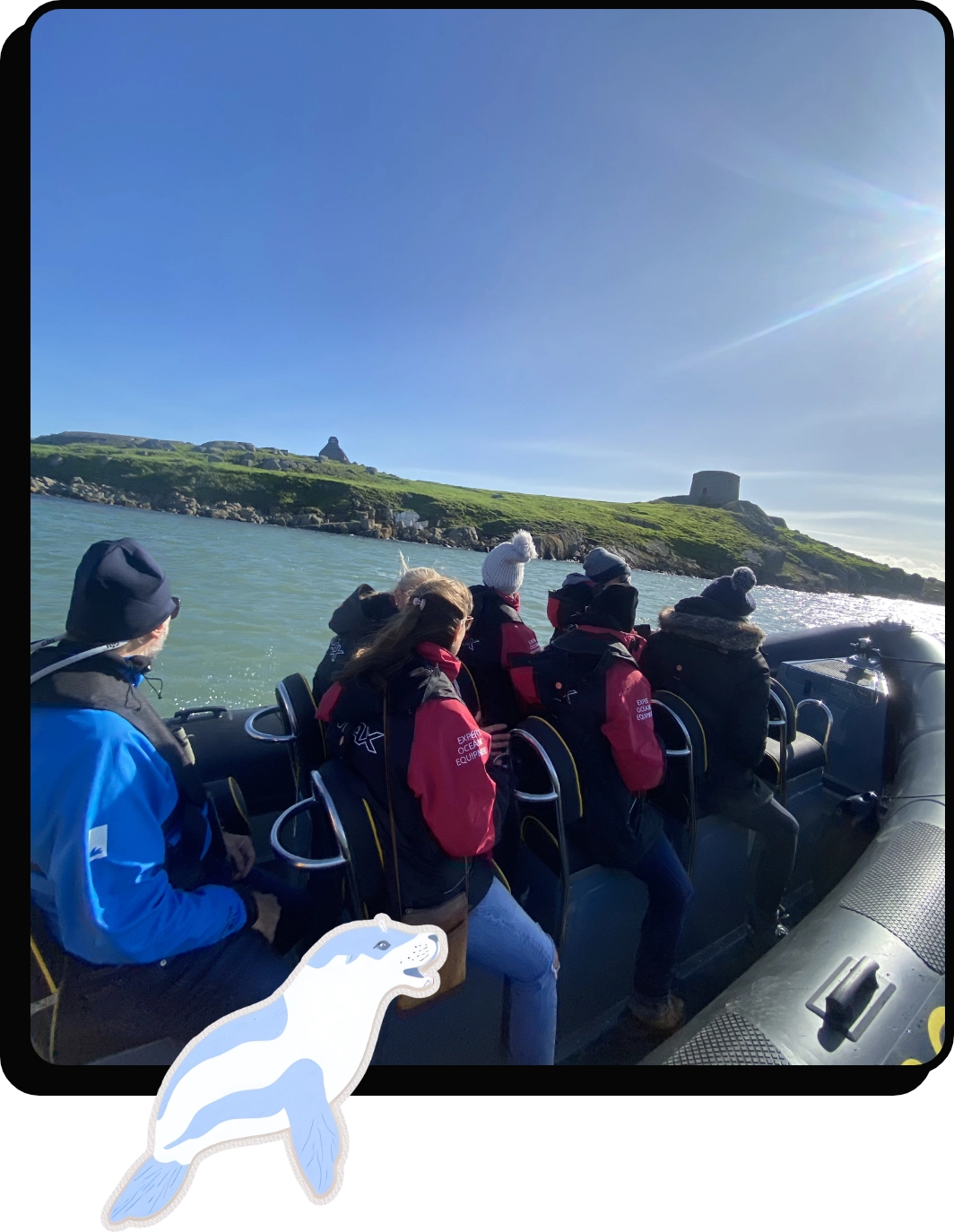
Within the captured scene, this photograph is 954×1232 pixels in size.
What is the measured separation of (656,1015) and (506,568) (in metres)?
1.98

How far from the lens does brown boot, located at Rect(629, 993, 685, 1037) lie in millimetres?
2195

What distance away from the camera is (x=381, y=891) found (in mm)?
1433

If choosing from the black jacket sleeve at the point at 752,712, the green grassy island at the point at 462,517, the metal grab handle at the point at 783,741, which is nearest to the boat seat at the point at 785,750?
the metal grab handle at the point at 783,741

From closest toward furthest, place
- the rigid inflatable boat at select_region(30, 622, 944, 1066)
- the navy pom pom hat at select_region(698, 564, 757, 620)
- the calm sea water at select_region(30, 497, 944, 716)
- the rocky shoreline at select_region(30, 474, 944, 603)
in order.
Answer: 1. the rigid inflatable boat at select_region(30, 622, 944, 1066)
2. the navy pom pom hat at select_region(698, 564, 757, 620)
3. the calm sea water at select_region(30, 497, 944, 716)
4. the rocky shoreline at select_region(30, 474, 944, 603)

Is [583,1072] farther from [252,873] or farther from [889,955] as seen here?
[889,955]

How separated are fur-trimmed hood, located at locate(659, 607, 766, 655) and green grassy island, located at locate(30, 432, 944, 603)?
103 ft

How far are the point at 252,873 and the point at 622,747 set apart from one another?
123cm

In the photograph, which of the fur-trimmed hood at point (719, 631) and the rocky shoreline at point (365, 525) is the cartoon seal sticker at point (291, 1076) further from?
the rocky shoreline at point (365, 525)

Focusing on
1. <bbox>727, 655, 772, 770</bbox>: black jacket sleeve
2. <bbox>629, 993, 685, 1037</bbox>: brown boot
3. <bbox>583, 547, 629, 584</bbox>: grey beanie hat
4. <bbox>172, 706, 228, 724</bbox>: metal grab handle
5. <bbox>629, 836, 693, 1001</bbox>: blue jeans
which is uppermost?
<bbox>583, 547, 629, 584</bbox>: grey beanie hat

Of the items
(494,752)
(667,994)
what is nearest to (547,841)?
(494,752)

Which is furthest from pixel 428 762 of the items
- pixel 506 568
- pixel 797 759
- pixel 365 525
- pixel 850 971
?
pixel 365 525

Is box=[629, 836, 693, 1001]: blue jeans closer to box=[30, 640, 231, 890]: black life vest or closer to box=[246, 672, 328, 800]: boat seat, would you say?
box=[246, 672, 328, 800]: boat seat

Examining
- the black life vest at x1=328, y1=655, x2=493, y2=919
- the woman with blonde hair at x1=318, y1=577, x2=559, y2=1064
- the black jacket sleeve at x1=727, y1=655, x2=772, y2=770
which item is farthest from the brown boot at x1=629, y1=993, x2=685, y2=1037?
the black life vest at x1=328, y1=655, x2=493, y2=919

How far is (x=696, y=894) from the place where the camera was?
2.61 metres
